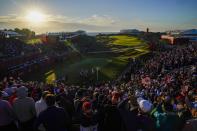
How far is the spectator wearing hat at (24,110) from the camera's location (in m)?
7.08

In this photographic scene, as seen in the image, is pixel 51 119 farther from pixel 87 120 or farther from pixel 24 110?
pixel 24 110

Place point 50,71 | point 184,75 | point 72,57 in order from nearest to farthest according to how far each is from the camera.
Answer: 1. point 184,75
2. point 50,71
3. point 72,57

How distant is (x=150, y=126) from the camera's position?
22.3ft

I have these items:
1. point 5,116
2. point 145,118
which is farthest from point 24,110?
point 145,118

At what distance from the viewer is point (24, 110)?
7.18 meters

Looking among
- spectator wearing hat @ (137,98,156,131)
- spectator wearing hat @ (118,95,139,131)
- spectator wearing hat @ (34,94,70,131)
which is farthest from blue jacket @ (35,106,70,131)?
spectator wearing hat @ (137,98,156,131)

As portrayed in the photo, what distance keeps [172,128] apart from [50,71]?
3603cm

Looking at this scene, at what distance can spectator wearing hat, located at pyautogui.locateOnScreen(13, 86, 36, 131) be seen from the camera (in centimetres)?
708

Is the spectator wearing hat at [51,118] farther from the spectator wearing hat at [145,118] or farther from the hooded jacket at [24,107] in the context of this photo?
the spectator wearing hat at [145,118]

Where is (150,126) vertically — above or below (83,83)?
above

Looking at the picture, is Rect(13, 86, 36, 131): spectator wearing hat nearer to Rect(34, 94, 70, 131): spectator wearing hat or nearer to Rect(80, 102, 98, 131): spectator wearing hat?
Rect(34, 94, 70, 131): spectator wearing hat

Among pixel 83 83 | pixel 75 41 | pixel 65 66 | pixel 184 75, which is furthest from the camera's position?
pixel 75 41

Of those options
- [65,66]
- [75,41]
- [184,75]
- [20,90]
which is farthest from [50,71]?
[75,41]

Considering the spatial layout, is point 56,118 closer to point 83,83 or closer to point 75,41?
point 83,83
